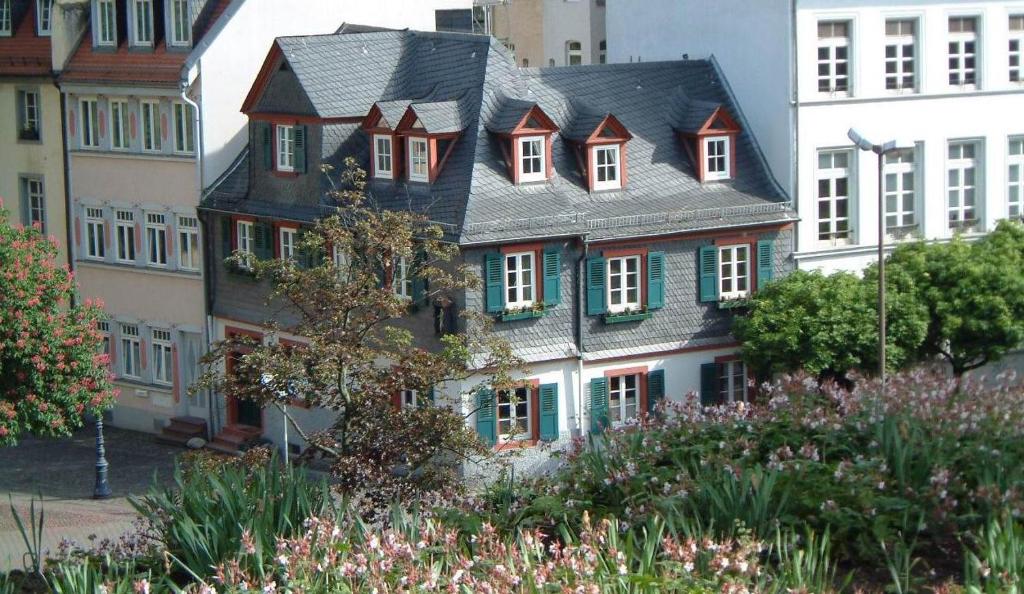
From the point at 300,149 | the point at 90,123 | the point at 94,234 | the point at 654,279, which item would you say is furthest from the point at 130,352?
the point at 654,279

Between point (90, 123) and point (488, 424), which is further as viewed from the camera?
point (90, 123)

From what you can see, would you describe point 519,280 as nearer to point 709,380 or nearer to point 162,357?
point 709,380

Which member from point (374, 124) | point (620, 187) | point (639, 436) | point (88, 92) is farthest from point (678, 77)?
point (639, 436)

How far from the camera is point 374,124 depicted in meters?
36.2

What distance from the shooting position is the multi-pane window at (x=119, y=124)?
43188 millimetres

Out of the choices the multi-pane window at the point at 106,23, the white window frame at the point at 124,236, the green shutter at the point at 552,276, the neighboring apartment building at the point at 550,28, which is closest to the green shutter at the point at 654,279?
the green shutter at the point at 552,276

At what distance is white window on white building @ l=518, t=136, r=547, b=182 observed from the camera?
35156 millimetres

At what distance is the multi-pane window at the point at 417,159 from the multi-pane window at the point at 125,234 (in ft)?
34.5

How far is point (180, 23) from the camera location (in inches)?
1629

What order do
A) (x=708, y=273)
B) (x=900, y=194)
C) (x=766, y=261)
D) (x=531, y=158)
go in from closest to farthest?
(x=531, y=158) → (x=708, y=273) → (x=766, y=261) → (x=900, y=194)

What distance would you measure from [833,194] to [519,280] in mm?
7961

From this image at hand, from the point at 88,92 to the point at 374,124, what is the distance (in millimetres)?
10892

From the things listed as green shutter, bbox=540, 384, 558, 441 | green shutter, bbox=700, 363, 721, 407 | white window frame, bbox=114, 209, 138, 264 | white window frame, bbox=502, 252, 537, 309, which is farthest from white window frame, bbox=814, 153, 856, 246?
white window frame, bbox=114, 209, 138, 264

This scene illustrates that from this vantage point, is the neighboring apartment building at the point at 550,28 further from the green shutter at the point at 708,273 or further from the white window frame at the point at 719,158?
the green shutter at the point at 708,273
